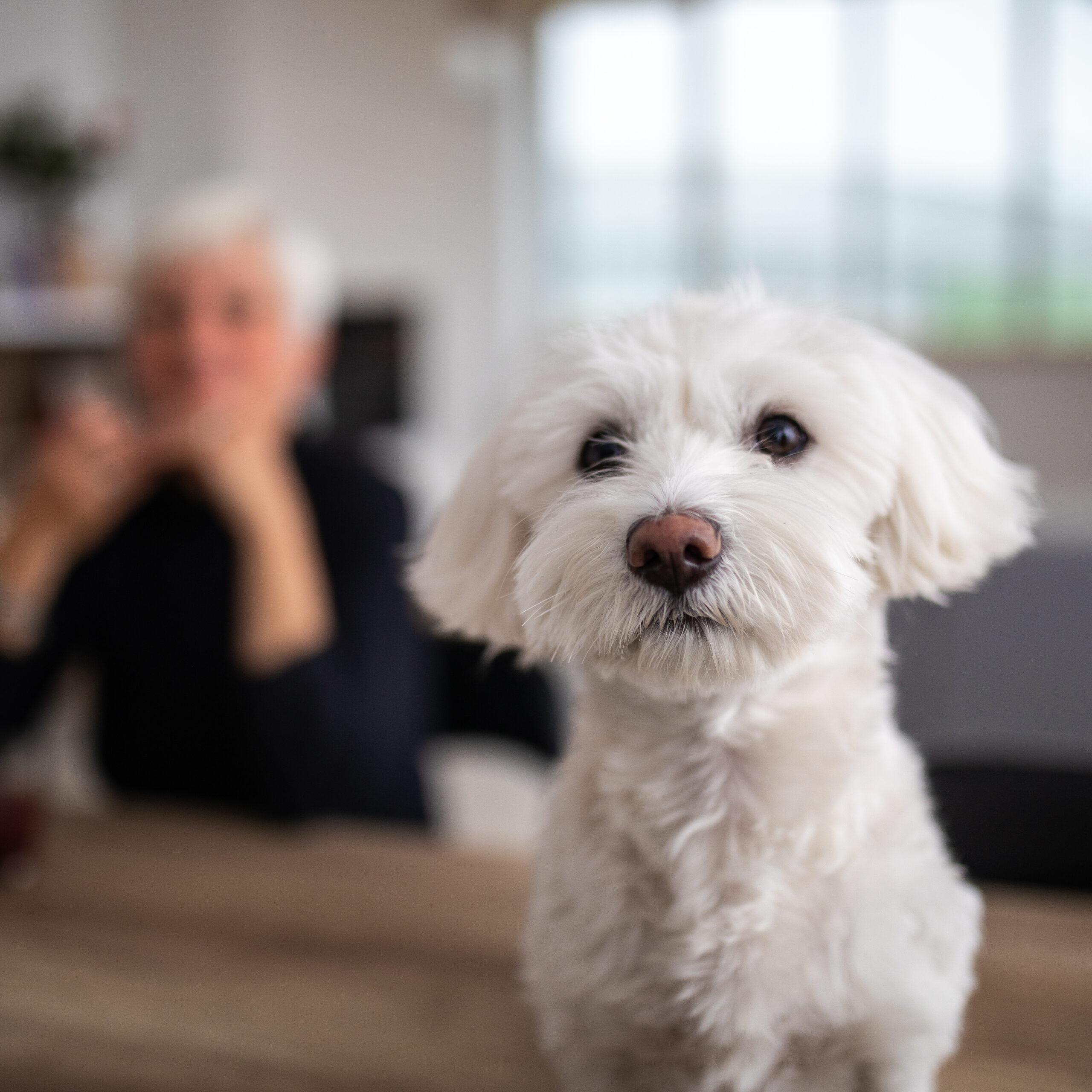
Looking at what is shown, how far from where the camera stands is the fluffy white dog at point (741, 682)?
33cm

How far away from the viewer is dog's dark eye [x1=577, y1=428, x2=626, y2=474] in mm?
378

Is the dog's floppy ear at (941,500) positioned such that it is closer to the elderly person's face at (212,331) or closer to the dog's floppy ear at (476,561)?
the dog's floppy ear at (476,561)

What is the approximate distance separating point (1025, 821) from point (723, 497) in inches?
11.7

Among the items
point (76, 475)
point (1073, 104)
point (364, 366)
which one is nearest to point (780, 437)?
point (76, 475)

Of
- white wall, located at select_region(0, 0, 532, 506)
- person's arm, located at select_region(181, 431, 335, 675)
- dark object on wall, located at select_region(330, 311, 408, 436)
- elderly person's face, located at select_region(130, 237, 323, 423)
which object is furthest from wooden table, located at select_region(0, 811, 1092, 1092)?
white wall, located at select_region(0, 0, 532, 506)

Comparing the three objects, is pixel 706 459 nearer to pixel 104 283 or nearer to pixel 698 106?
pixel 104 283

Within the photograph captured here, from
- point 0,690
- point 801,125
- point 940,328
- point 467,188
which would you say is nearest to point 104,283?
point 467,188

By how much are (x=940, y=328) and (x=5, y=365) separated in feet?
9.72

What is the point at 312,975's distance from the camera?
59 centimetres

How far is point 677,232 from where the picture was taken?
3711mm

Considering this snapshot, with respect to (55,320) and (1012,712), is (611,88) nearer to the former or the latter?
(55,320)

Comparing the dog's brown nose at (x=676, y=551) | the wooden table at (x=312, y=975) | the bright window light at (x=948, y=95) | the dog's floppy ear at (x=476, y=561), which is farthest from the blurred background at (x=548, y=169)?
the dog's brown nose at (x=676, y=551)

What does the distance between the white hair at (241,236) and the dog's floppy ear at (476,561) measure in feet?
2.63

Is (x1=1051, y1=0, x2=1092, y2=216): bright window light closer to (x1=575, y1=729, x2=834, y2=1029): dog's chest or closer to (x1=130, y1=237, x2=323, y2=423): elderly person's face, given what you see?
(x1=130, y1=237, x2=323, y2=423): elderly person's face
